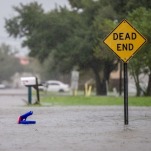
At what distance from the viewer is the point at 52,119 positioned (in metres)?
20.9

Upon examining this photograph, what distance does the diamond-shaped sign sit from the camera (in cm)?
1792

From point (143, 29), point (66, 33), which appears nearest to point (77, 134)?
point (143, 29)

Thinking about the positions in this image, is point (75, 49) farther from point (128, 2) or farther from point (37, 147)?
point (37, 147)

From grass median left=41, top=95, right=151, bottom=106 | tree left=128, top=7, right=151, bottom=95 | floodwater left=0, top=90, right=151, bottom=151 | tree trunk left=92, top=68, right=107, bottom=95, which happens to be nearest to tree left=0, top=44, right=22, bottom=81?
tree trunk left=92, top=68, right=107, bottom=95

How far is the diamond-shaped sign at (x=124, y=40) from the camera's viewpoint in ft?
58.8

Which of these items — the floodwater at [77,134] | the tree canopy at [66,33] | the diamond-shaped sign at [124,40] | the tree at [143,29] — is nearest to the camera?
the floodwater at [77,134]

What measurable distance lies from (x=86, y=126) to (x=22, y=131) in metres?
2.35

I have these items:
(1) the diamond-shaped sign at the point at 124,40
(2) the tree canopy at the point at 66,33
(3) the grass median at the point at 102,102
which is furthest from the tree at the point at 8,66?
(1) the diamond-shaped sign at the point at 124,40

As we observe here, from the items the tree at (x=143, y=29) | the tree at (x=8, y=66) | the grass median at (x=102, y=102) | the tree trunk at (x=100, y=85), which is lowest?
the grass median at (x=102, y=102)

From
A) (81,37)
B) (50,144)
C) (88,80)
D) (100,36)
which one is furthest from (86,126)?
(88,80)

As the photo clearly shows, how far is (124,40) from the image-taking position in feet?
58.9

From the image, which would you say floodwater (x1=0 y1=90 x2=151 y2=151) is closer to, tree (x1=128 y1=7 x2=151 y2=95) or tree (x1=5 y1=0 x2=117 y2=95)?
tree (x1=128 y1=7 x2=151 y2=95)

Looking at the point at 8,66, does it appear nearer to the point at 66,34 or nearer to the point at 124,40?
the point at 66,34

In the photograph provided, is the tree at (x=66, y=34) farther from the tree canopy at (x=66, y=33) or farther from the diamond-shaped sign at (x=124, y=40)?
the diamond-shaped sign at (x=124, y=40)
